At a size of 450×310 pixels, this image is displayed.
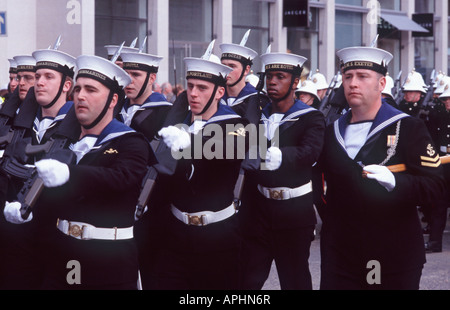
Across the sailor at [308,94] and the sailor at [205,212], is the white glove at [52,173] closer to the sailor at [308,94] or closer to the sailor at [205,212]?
the sailor at [205,212]

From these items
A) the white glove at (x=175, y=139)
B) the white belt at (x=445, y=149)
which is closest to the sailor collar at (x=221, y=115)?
the white glove at (x=175, y=139)

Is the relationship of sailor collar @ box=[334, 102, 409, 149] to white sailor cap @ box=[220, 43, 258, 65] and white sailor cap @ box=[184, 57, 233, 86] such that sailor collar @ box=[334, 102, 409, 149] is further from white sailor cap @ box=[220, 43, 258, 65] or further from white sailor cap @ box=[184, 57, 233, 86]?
white sailor cap @ box=[220, 43, 258, 65]

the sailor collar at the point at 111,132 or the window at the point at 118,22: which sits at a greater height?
the window at the point at 118,22

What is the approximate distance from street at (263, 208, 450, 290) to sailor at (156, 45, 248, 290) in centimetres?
218

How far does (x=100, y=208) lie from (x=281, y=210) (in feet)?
6.76

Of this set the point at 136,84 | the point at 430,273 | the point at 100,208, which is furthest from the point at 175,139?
the point at 430,273

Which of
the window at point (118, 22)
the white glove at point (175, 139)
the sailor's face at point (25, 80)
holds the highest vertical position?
the window at point (118, 22)

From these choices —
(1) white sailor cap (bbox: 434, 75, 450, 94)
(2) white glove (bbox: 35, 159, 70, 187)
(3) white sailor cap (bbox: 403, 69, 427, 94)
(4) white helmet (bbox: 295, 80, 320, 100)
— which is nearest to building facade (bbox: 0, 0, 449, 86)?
(4) white helmet (bbox: 295, 80, 320, 100)

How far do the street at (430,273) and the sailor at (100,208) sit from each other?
10.5 ft

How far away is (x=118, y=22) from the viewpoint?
20.9 meters

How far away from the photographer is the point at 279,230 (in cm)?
646

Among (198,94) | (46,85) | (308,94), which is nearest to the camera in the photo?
(198,94)

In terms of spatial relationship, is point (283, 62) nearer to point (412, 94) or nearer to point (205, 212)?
point (205, 212)

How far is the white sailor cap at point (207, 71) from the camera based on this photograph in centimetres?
600
